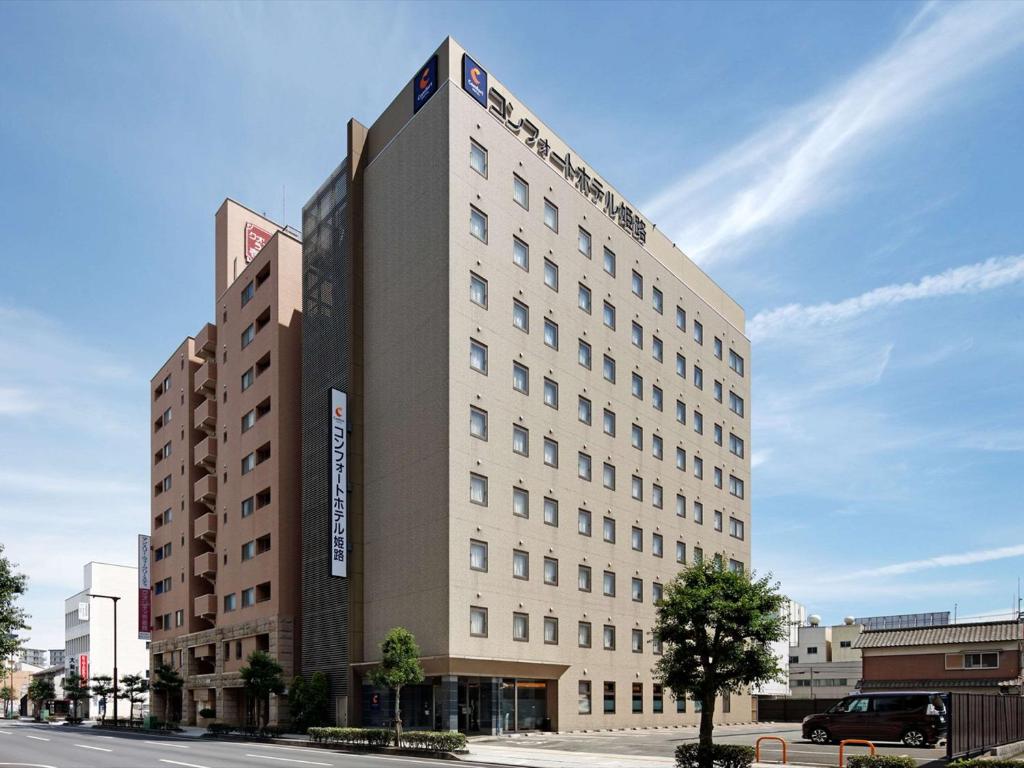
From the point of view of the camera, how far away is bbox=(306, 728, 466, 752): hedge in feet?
120

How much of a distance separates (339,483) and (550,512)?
1286cm

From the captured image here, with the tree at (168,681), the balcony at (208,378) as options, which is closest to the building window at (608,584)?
the tree at (168,681)

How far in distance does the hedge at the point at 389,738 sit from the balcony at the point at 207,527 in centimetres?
3189

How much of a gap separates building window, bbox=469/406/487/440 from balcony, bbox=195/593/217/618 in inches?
1306

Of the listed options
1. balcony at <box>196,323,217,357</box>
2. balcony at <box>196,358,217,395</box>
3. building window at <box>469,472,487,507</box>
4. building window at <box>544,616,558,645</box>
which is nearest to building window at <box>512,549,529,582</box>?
building window at <box>544,616,558,645</box>

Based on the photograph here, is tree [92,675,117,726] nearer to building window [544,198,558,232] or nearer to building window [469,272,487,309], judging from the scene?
building window [469,272,487,309]

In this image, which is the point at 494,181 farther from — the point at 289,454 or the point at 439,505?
the point at 289,454

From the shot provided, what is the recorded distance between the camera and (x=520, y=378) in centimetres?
5450

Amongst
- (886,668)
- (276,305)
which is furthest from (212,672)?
(886,668)

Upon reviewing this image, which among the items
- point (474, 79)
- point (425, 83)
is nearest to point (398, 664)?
point (425, 83)

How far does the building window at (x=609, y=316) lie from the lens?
64.1 m

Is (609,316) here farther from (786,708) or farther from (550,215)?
(786,708)

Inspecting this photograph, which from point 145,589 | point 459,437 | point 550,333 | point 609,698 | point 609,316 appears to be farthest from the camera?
point 145,589

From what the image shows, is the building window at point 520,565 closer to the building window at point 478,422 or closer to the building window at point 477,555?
the building window at point 477,555
